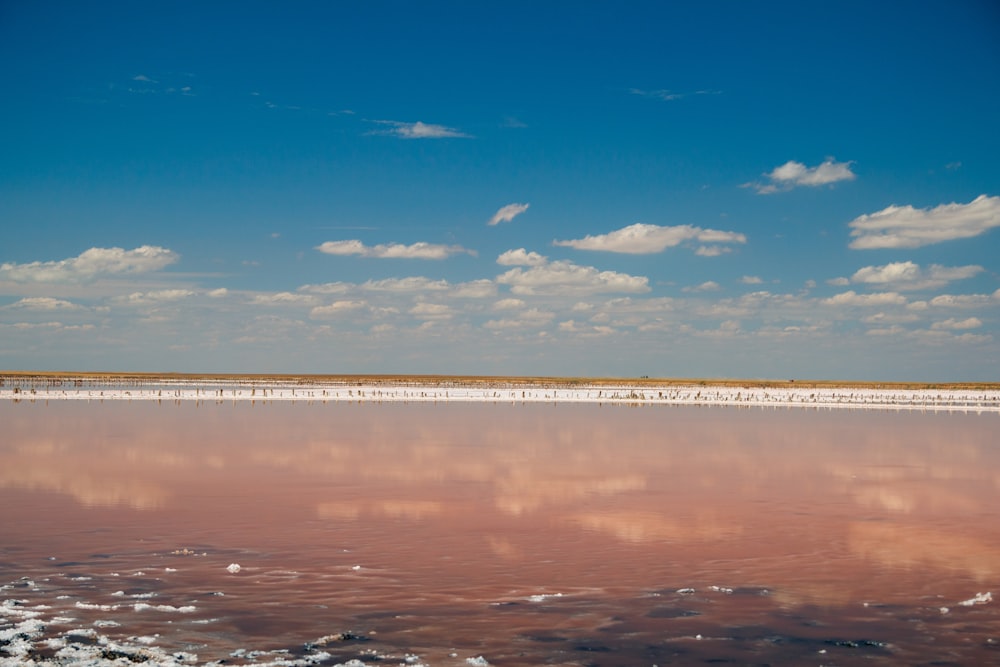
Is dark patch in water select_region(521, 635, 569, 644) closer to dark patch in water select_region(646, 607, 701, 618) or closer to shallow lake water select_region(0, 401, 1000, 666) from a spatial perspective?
shallow lake water select_region(0, 401, 1000, 666)

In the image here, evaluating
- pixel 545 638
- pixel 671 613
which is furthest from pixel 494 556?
pixel 545 638

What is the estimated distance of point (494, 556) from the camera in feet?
47.0

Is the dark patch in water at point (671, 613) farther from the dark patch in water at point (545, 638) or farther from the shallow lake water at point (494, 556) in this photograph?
the dark patch in water at point (545, 638)

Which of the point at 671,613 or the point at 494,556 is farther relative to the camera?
the point at 494,556

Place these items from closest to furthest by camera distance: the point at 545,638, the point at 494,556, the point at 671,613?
1. the point at 545,638
2. the point at 671,613
3. the point at 494,556

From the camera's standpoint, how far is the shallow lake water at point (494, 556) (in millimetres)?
9883

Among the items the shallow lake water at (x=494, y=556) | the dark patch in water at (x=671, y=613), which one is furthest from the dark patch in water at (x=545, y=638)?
the dark patch in water at (x=671, y=613)

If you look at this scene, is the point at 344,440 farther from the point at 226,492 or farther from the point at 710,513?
the point at 710,513

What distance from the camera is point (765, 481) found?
24531 mm

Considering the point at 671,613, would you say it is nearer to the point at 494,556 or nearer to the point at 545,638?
the point at 545,638

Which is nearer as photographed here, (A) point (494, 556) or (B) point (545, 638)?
(B) point (545, 638)

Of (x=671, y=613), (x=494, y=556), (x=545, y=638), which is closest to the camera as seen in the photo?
(x=545, y=638)

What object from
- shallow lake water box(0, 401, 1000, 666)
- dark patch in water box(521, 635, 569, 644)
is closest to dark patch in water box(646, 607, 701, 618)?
shallow lake water box(0, 401, 1000, 666)

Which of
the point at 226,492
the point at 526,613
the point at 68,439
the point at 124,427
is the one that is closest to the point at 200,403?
the point at 124,427
